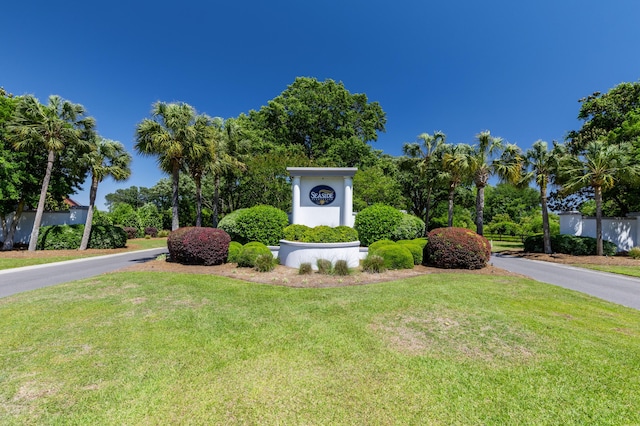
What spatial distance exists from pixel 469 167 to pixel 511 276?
32.7ft

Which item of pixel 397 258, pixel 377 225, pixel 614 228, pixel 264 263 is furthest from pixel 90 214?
pixel 614 228

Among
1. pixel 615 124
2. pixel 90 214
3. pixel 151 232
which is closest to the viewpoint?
pixel 90 214

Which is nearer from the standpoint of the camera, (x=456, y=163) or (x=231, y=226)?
(x=231, y=226)

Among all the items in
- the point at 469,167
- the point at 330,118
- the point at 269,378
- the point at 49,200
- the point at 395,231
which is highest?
the point at 330,118

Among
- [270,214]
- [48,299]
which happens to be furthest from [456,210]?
[48,299]

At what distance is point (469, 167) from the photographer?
17.8 m

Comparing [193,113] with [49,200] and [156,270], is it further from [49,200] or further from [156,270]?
[49,200]

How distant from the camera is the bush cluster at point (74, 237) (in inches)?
654

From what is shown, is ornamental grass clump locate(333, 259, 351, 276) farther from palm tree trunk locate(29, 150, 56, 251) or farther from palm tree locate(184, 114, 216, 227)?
palm tree trunk locate(29, 150, 56, 251)

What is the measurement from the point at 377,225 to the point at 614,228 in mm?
16345

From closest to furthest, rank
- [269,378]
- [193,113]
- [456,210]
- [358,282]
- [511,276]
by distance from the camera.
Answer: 1. [269,378]
2. [358,282]
3. [511,276]
4. [193,113]
5. [456,210]

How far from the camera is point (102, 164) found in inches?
674

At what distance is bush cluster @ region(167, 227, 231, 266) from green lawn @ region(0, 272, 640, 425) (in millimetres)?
4714

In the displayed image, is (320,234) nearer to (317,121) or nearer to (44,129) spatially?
(44,129)
